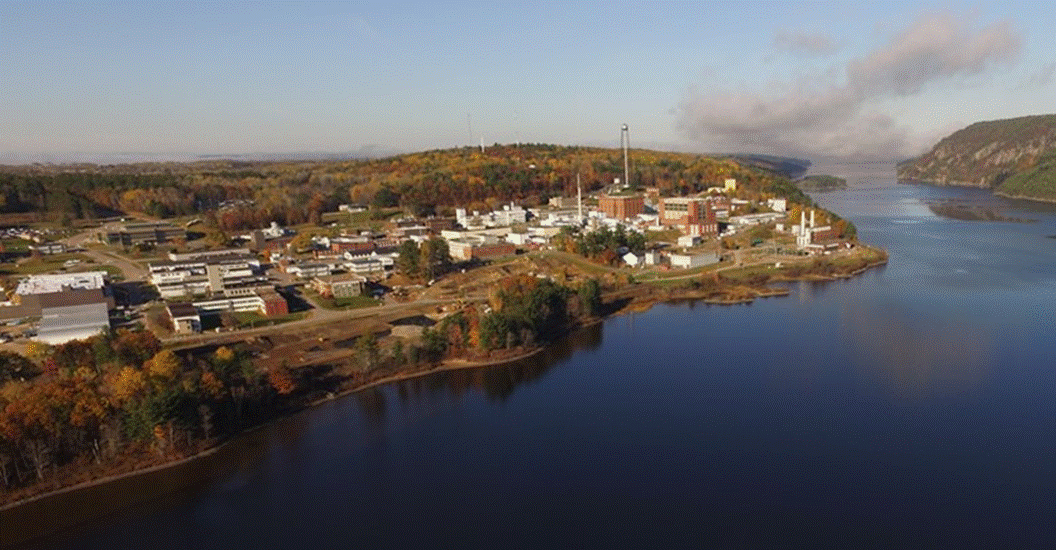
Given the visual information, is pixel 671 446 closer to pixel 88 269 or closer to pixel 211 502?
pixel 211 502

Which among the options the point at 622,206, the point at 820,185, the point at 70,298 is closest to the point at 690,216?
the point at 622,206

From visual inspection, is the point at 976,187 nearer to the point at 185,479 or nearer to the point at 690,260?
the point at 690,260

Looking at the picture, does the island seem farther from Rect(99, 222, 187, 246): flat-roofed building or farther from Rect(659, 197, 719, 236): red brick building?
Rect(99, 222, 187, 246): flat-roofed building

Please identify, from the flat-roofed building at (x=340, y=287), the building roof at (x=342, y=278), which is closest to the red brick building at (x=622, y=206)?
the building roof at (x=342, y=278)

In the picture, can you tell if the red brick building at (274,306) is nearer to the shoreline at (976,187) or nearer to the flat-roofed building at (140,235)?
the flat-roofed building at (140,235)

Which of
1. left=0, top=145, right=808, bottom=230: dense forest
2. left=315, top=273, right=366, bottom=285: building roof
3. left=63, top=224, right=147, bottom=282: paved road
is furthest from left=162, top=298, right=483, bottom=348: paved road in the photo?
left=0, top=145, right=808, bottom=230: dense forest

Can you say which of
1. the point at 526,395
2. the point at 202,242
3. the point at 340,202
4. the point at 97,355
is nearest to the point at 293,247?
the point at 202,242
